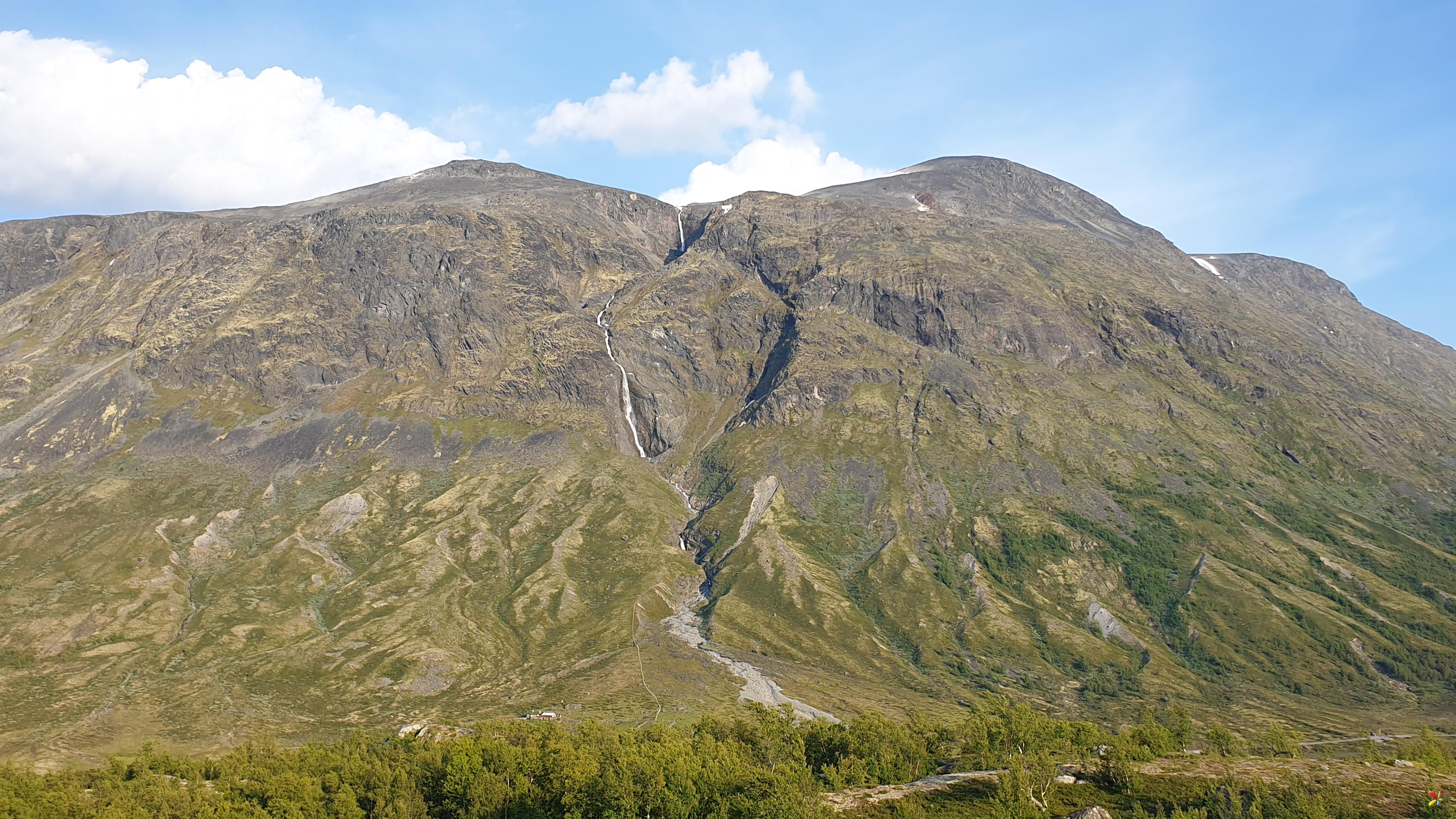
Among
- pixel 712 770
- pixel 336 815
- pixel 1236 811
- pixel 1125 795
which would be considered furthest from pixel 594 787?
pixel 1236 811

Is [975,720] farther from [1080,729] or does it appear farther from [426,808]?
[426,808]

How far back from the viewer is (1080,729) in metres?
156

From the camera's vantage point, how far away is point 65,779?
414 feet

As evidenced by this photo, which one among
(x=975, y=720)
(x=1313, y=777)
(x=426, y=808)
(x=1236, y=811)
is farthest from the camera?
(x=975, y=720)

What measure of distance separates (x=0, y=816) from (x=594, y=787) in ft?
242

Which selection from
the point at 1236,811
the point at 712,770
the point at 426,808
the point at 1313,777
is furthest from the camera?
the point at 426,808

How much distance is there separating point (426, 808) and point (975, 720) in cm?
9788

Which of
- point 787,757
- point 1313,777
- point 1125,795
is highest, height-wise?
point 1313,777

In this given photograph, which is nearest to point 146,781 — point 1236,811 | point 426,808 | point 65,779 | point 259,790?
point 65,779

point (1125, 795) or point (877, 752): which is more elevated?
point (1125, 795)

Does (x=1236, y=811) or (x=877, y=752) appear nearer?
(x=1236, y=811)

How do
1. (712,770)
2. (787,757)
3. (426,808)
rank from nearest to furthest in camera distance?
(712,770) → (426,808) → (787,757)

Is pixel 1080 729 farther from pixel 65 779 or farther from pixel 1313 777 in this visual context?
pixel 65 779

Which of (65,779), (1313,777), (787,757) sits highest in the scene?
(1313,777)
